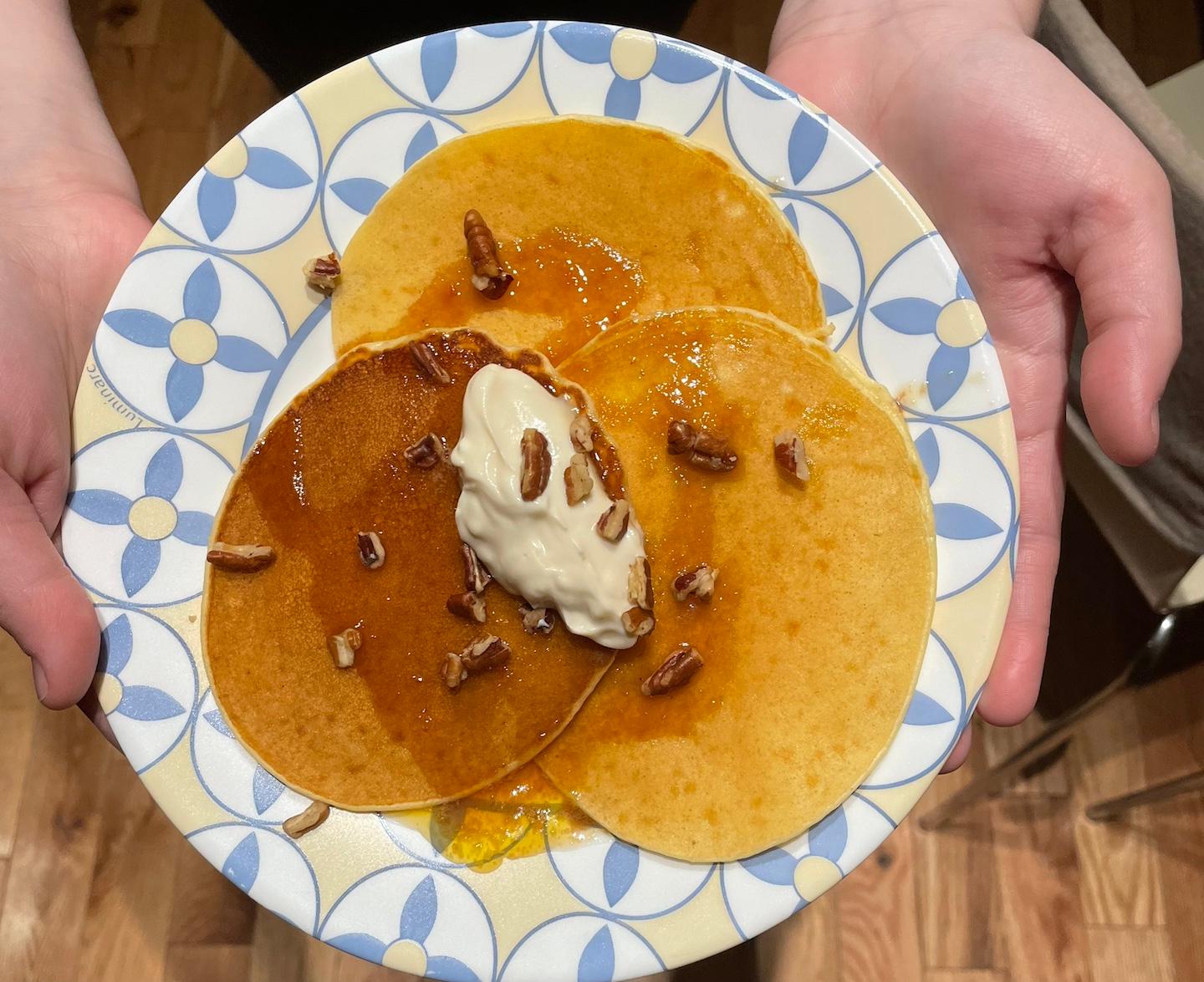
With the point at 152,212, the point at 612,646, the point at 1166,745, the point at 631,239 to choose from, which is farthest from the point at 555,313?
the point at 1166,745

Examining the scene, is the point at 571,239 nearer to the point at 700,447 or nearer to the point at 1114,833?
the point at 700,447

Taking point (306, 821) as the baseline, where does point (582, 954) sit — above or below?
below

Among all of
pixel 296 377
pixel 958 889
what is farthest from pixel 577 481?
pixel 958 889

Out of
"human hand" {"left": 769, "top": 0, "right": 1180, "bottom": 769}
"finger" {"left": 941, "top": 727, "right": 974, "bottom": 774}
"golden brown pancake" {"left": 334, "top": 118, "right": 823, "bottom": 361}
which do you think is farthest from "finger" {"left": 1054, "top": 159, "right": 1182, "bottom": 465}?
"finger" {"left": 941, "top": 727, "right": 974, "bottom": 774}

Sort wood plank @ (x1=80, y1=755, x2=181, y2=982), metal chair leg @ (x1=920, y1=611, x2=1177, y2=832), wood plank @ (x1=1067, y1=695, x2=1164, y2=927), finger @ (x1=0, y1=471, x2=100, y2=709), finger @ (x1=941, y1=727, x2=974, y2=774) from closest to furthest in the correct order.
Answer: finger @ (x1=0, y1=471, x2=100, y2=709) → finger @ (x1=941, y1=727, x2=974, y2=774) → metal chair leg @ (x1=920, y1=611, x2=1177, y2=832) → wood plank @ (x1=80, y1=755, x2=181, y2=982) → wood plank @ (x1=1067, y1=695, x2=1164, y2=927)

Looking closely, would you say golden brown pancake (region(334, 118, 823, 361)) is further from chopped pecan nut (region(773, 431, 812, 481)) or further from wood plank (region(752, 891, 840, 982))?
wood plank (region(752, 891, 840, 982))

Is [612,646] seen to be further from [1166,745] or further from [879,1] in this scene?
[1166,745]
